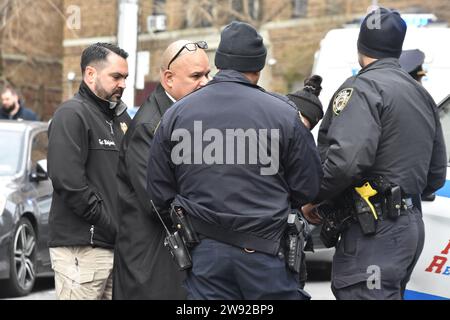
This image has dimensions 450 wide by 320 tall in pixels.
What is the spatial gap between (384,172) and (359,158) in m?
0.20

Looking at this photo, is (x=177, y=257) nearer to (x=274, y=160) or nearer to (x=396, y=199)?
(x=274, y=160)

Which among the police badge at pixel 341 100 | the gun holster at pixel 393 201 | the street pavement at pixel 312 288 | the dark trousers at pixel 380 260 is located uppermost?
the police badge at pixel 341 100

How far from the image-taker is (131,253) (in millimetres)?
4934

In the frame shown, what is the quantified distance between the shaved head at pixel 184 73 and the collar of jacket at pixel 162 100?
0.03m

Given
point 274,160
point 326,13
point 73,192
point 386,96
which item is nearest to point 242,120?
point 274,160

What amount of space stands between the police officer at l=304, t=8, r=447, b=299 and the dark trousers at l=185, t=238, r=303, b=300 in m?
0.66

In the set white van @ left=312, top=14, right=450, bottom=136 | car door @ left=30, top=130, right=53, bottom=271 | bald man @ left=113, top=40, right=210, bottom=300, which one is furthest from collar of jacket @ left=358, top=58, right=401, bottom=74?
car door @ left=30, top=130, right=53, bottom=271

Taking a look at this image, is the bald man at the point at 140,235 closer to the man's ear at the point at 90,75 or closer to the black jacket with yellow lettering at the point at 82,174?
the black jacket with yellow lettering at the point at 82,174

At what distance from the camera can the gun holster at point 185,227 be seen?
433cm

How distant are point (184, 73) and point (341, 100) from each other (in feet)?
2.63

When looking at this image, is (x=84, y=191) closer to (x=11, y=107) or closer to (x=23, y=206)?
(x=23, y=206)

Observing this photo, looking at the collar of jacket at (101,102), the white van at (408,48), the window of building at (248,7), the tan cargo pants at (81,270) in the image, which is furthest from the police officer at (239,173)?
the window of building at (248,7)

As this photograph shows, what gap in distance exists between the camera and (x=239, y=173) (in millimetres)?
4230

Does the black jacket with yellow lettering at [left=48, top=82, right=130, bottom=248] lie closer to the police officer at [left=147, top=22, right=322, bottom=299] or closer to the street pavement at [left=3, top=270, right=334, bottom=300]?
the police officer at [left=147, top=22, right=322, bottom=299]
